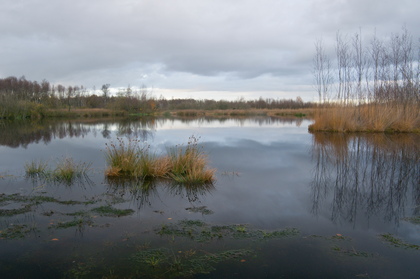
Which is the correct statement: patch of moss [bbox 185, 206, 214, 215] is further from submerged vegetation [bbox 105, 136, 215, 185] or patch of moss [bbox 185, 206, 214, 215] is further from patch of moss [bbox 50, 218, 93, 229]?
submerged vegetation [bbox 105, 136, 215, 185]

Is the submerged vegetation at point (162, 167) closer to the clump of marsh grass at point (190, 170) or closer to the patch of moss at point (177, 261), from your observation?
the clump of marsh grass at point (190, 170)

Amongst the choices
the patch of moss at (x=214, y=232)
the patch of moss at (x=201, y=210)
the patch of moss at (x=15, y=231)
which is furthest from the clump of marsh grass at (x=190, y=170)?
the patch of moss at (x=15, y=231)

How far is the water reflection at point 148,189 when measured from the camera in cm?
673

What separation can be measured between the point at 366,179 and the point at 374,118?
13.0 metres

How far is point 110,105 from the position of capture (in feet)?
187

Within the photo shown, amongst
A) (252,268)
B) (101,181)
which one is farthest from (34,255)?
(101,181)

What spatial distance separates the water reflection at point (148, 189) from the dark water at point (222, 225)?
1.0 inches

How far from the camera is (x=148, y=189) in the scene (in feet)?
24.1

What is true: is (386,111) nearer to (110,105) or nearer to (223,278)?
(223,278)

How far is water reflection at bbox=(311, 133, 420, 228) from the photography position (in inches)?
237

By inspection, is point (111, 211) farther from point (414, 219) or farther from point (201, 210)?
point (414, 219)

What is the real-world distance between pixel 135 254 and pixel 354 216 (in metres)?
3.96

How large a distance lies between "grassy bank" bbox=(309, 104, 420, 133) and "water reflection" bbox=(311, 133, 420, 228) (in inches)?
203

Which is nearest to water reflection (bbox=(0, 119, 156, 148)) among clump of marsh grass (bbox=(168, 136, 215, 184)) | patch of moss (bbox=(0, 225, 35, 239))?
clump of marsh grass (bbox=(168, 136, 215, 184))
